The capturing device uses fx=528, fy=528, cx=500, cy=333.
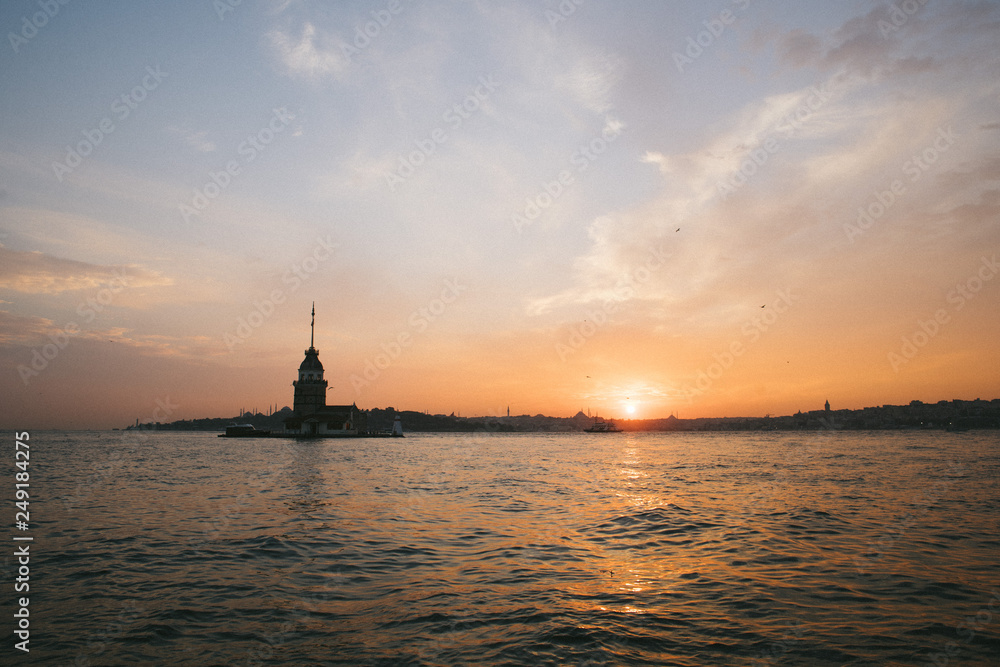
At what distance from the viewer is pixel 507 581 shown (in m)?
13.4

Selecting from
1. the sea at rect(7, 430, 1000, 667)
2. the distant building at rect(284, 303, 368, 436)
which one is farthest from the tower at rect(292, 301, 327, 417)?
the sea at rect(7, 430, 1000, 667)

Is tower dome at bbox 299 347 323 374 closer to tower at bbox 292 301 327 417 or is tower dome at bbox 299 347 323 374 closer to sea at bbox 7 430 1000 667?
tower at bbox 292 301 327 417

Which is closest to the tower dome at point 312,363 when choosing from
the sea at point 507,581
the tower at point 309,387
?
the tower at point 309,387

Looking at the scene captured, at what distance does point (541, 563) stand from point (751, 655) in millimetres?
7108

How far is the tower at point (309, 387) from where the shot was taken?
403 ft

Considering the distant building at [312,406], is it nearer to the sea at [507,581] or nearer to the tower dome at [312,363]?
the tower dome at [312,363]

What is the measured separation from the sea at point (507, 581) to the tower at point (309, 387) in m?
96.7

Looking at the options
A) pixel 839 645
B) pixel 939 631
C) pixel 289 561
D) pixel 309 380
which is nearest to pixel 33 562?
pixel 289 561

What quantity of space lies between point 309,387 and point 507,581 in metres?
118

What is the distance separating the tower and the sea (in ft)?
317

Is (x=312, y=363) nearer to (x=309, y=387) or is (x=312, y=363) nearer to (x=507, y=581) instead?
(x=309, y=387)

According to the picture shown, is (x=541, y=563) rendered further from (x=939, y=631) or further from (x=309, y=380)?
(x=309, y=380)

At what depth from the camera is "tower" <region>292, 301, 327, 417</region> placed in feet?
403

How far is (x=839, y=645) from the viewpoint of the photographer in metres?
9.39
